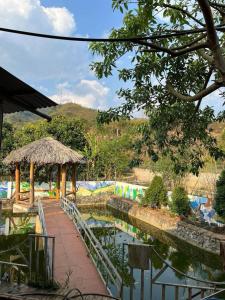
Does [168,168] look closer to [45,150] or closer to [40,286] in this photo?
[45,150]

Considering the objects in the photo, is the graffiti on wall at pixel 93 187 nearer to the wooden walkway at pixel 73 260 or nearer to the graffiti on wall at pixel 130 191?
the graffiti on wall at pixel 130 191

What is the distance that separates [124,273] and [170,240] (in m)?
4.41

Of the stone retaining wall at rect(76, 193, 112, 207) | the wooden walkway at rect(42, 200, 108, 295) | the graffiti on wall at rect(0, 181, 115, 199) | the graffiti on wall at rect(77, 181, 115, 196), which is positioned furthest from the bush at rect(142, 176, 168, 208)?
the graffiti on wall at rect(77, 181, 115, 196)

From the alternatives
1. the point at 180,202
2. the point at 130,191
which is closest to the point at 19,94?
the point at 180,202

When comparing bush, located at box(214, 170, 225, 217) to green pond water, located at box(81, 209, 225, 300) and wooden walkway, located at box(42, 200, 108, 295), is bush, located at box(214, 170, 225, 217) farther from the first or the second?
wooden walkway, located at box(42, 200, 108, 295)

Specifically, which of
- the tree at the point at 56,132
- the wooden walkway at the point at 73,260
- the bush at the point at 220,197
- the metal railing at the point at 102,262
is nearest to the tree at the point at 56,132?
the tree at the point at 56,132

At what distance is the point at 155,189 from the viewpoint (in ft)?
52.7

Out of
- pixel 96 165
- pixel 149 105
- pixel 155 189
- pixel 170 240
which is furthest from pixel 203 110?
pixel 96 165

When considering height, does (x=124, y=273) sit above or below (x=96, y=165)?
below

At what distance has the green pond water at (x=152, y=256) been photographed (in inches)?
308

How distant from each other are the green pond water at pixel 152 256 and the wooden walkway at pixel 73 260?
2.26 ft

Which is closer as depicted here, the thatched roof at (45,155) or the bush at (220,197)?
the bush at (220,197)

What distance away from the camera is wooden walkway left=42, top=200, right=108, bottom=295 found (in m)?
5.60

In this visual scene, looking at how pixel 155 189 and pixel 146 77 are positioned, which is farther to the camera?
pixel 155 189
